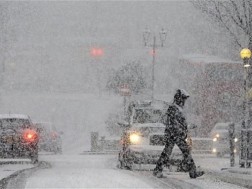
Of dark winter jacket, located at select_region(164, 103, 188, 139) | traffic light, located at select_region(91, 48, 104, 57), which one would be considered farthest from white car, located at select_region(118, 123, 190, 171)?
traffic light, located at select_region(91, 48, 104, 57)

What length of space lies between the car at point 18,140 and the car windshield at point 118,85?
0.03 m

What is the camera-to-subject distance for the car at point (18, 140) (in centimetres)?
2020

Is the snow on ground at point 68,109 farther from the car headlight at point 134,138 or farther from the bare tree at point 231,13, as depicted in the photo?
the car headlight at point 134,138

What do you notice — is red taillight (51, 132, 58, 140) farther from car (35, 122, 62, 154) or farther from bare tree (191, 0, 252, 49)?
bare tree (191, 0, 252, 49)

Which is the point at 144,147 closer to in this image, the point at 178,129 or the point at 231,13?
the point at 178,129

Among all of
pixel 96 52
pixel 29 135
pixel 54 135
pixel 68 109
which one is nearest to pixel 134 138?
pixel 29 135

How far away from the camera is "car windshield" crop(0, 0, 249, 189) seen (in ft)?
59.5

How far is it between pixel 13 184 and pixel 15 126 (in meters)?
8.94

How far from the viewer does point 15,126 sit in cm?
2056

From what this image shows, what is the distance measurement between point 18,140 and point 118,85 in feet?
123

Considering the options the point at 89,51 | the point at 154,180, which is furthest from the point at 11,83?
the point at 154,180

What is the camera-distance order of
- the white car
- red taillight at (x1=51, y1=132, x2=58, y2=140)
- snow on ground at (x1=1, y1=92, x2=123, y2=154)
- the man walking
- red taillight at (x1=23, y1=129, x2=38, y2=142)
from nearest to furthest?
the man walking → the white car → red taillight at (x1=23, y1=129, x2=38, y2=142) → red taillight at (x1=51, y1=132, x2=58, y2=140) → snow on ground at (x1=1, y1=92, x2=123, y2=154)

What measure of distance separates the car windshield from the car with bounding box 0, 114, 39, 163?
3 centimetres

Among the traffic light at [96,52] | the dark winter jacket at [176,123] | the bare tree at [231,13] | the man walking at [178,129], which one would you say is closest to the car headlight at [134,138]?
the man walking at [178,129]
